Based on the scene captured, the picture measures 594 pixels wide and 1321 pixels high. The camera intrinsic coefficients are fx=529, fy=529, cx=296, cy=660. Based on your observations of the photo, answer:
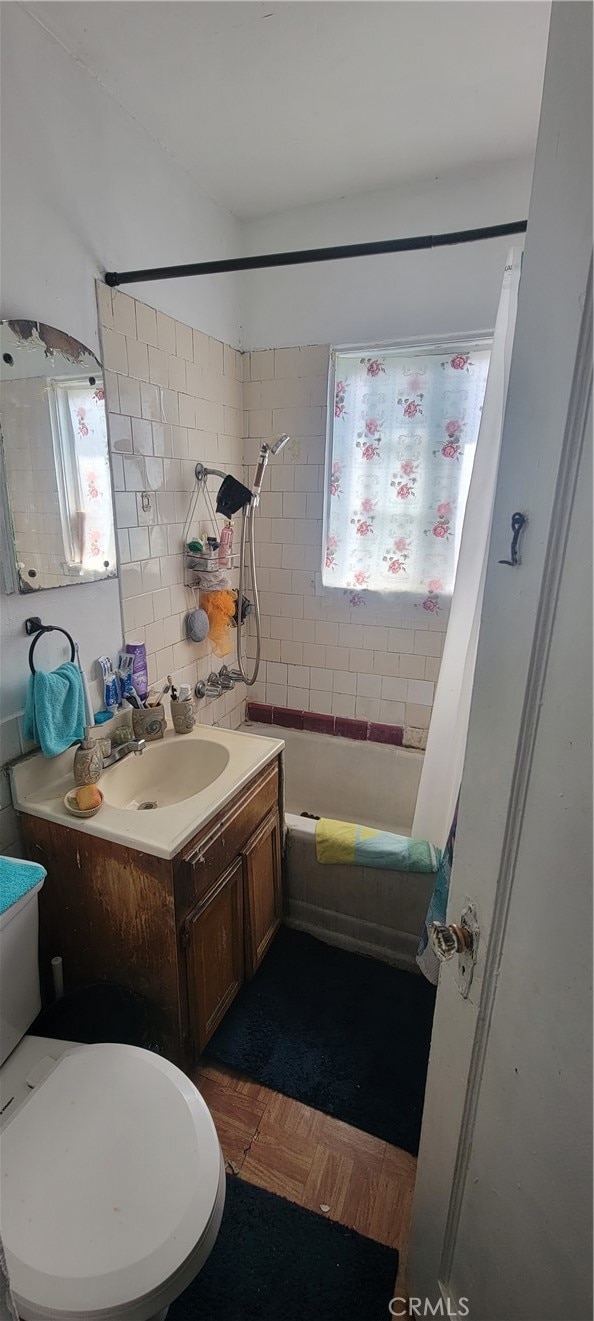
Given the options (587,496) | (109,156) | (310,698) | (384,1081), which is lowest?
(384,1081)

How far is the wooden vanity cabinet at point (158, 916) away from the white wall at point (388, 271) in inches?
72.8

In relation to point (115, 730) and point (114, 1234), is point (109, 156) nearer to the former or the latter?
point (115, 730)

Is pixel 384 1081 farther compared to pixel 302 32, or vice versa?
pixel 384 1081

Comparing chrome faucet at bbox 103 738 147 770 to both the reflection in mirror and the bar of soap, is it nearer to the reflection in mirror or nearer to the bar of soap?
the bar of soap

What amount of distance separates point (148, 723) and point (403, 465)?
143 centimetres

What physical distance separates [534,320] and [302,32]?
1339 mm

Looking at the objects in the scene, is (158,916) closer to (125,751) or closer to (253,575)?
(125,751)

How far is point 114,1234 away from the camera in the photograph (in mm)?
850

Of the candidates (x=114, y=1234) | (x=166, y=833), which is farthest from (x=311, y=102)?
(x=114, y=1234)

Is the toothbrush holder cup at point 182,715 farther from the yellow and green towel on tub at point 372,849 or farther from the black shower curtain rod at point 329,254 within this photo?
the black shower curtain rod at point 329,254

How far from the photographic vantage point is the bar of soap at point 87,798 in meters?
1.34

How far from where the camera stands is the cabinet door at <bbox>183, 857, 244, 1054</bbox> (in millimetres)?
1386

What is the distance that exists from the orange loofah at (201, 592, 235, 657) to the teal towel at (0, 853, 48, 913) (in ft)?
4.04

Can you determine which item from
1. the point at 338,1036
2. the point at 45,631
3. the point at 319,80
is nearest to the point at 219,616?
the point at 45,631
